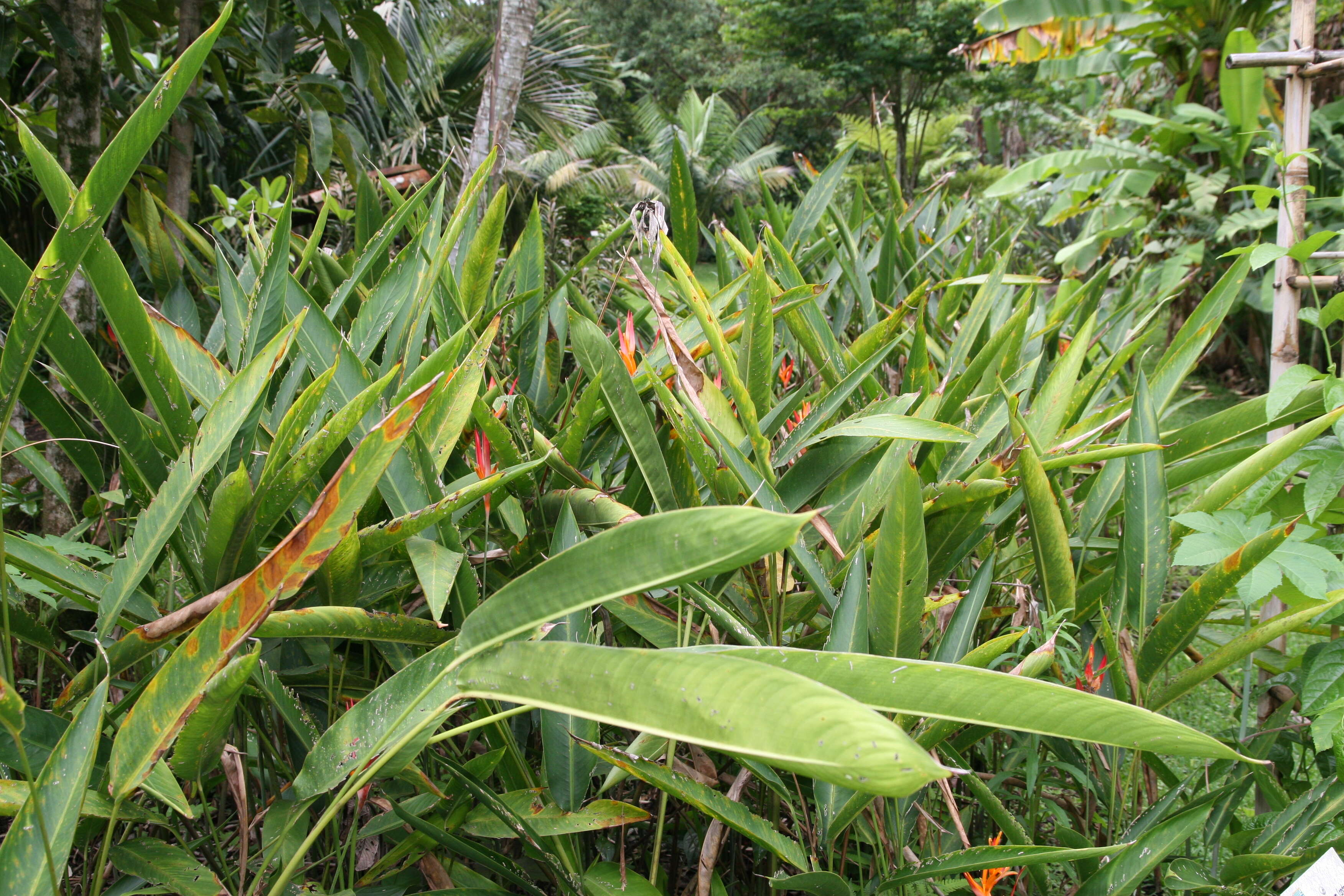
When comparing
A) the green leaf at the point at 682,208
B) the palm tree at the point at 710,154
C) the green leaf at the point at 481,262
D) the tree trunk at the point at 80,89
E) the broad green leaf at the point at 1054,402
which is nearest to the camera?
the broad green leaf at the point at 1054,402

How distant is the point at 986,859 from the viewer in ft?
1.96

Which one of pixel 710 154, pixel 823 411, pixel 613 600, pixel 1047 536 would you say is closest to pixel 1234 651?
pixel 1047 536

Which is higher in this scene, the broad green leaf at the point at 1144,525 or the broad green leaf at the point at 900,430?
the broad green leaf at the point at 900,430

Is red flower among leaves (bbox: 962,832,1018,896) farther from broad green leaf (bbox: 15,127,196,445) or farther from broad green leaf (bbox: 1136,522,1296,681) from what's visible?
broad green leaf (bbox: 15,127,196,445)

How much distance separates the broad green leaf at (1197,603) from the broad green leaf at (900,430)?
222 millimetres

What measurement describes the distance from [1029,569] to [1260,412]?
1.02 ft

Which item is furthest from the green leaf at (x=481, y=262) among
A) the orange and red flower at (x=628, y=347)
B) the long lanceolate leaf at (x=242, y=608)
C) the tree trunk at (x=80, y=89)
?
the tree trunk at (x=80, y=89)

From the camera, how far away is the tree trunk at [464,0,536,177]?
7.22ft

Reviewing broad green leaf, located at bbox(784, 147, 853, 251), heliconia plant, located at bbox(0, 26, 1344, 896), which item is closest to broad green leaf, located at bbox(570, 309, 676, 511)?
heliconia plant, located at bbox(0, 26, 1344, 896)

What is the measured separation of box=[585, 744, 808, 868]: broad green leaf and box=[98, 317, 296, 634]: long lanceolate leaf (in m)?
0.31

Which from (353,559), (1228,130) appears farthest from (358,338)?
(1228,130)

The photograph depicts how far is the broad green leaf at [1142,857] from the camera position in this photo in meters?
0.64

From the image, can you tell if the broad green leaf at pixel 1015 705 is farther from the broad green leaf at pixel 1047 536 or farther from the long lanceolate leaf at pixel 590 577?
the broad green leaf at pixel 1047 536

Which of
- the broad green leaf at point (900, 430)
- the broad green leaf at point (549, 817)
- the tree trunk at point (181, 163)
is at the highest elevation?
the tree trunk at point (181, 163)
